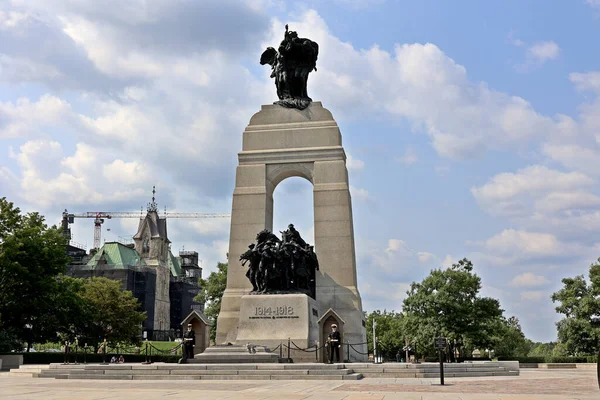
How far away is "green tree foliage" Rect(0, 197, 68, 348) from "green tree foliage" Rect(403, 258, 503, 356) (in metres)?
27.2

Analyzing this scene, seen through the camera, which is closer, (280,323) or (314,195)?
(280,323)

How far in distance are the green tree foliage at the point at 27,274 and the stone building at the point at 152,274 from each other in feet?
224

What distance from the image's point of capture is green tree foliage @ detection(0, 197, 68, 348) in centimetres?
3641

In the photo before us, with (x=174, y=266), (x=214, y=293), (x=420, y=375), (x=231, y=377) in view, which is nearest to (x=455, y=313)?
(x=214, y=293)

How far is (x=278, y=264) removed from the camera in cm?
2770

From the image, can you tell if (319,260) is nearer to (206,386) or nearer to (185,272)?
(206,386)

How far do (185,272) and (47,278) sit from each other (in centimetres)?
12812

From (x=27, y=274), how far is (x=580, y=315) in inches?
1490

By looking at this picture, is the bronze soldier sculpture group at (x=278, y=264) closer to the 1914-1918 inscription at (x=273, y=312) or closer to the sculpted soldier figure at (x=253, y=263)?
the sculpted soldier figure at (x=253, y=263)

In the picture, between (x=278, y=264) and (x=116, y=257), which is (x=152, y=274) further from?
(x=278, y=264)

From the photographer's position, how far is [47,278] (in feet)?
126

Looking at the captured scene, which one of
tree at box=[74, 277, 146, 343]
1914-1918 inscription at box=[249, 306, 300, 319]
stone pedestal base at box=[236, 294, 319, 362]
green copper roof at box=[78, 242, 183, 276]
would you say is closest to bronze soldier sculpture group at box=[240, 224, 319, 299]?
stone pedestal base at box=[236, 294, 319, 362]

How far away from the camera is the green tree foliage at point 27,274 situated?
119 ft

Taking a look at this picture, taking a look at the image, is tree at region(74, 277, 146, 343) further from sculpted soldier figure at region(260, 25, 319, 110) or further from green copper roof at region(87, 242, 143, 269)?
green copper roof at region(87, 242, 143, 269)
